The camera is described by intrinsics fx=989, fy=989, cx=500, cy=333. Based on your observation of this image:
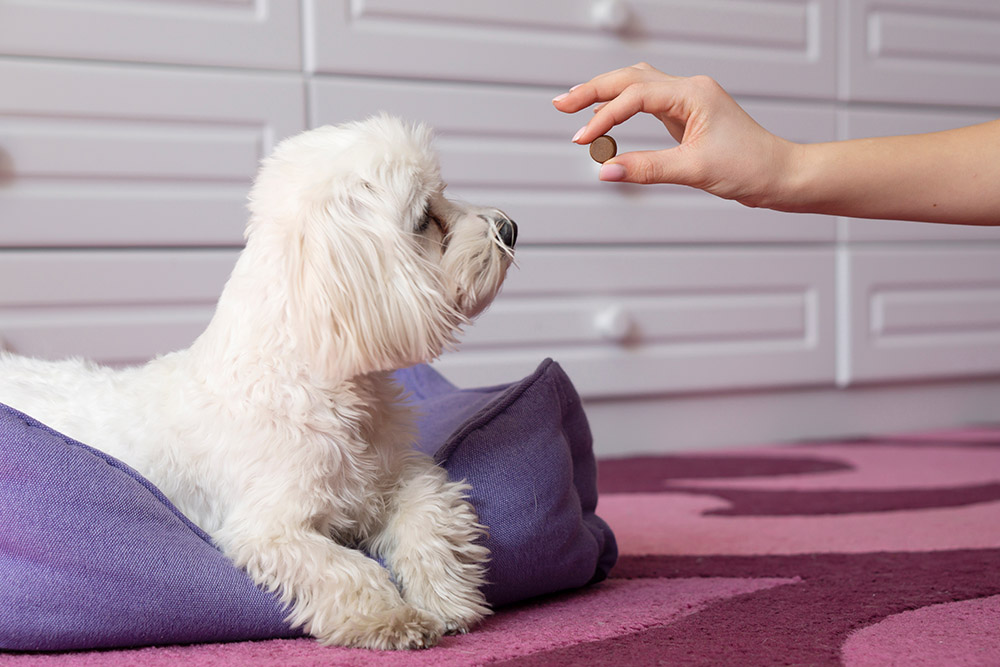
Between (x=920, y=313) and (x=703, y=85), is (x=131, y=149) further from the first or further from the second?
(x=920, y=313)

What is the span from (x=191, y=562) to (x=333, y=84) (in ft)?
3.46

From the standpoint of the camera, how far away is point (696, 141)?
0.90 metres

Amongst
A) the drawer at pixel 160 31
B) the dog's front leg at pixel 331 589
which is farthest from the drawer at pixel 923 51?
the dog's front leg at pixel 331 589

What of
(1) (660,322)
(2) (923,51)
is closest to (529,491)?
(1) (660,322)

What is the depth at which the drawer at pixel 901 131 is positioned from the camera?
2137 mm

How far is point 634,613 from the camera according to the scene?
0.94 meters

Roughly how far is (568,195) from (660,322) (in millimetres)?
318

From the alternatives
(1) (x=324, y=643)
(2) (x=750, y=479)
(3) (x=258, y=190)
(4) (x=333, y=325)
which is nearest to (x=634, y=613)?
(1) (x=324, y=643)

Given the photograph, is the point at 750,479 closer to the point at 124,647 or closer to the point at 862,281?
the point at 862,281

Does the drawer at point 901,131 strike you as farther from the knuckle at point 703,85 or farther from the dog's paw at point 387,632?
the dog's paw at point 387,632

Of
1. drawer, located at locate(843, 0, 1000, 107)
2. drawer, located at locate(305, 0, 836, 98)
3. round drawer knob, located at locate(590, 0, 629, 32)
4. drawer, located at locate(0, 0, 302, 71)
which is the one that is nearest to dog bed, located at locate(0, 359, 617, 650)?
drawer, located at locate(0, 0, 302, 71)

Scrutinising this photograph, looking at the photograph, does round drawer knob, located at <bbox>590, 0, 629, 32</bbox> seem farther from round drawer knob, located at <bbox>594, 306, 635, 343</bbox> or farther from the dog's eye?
the dog's eye

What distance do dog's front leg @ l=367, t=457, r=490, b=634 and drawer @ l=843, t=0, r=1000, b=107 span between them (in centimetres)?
158

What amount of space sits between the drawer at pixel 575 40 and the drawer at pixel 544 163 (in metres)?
0.04
